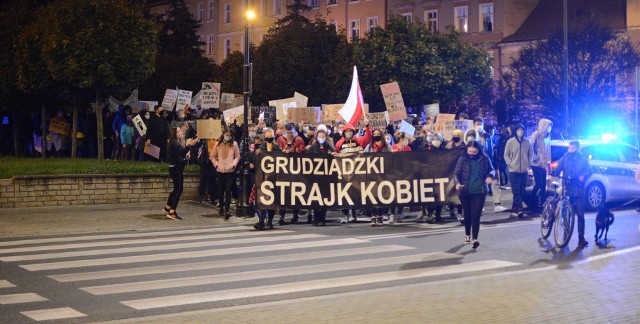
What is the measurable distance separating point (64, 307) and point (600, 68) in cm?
5250

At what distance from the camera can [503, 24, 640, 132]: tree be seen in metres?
59.7

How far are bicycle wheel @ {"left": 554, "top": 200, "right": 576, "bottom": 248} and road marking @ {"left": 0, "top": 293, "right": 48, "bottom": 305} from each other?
7.90 metres

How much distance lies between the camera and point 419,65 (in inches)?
2207

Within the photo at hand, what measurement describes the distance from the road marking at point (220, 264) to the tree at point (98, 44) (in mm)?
15737

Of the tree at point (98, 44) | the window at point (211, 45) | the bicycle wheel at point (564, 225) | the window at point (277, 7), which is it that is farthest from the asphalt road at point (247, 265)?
the window at point (211, 45)

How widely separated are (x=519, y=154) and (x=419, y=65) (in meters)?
34.7

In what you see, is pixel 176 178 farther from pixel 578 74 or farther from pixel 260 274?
pixel 578 74

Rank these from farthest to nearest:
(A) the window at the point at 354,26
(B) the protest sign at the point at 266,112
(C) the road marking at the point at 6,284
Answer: (A) the window at the point at 354,26 < (B) the protest sign at the point at 266,112 < (C) the road marking at the point at 6,284

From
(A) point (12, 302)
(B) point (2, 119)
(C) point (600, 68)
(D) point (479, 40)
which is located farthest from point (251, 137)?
(D) point (479, 40)

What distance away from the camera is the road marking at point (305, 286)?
1165 centimetres

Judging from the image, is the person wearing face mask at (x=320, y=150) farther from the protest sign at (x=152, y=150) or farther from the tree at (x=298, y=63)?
the tree at (x=298, y=63)

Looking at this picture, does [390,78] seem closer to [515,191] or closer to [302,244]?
[515,191]

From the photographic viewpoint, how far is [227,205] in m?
21.7

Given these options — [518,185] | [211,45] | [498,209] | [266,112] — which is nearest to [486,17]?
[211,45]
